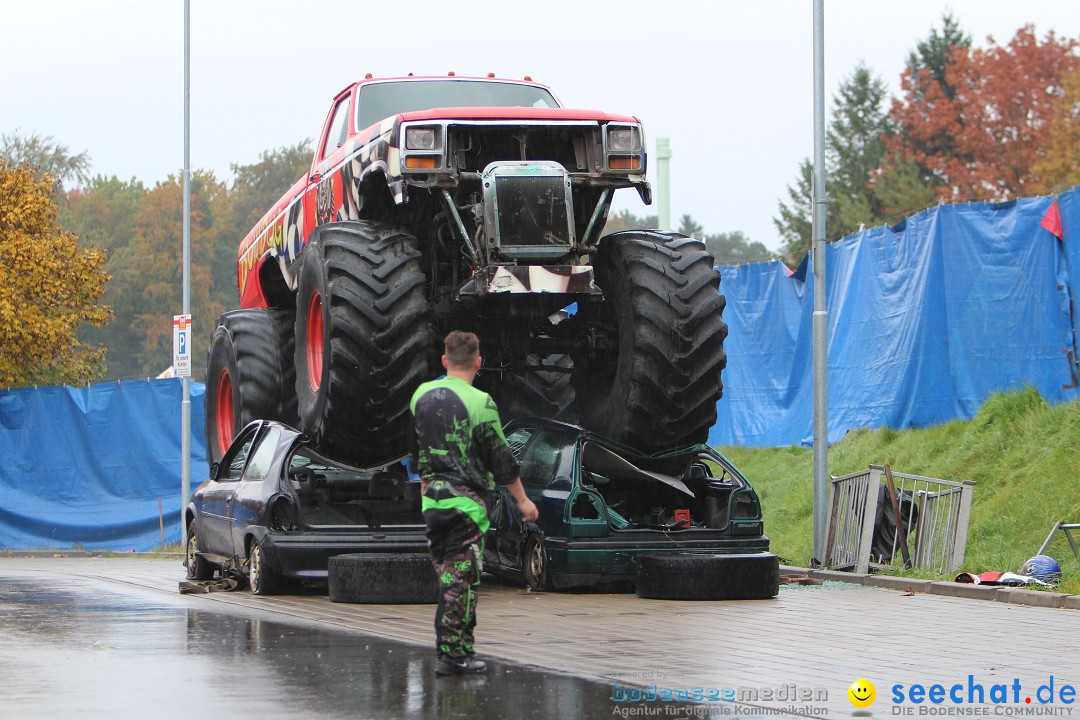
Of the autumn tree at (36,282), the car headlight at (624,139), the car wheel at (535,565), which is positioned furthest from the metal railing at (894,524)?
the autumn tree at (36,282)

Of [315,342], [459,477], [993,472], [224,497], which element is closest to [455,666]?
[459,477]

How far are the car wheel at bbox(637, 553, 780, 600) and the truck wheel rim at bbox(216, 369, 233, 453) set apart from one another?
571 cm

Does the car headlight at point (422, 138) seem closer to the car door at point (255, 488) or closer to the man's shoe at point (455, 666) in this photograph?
the car door at point (255, 488)

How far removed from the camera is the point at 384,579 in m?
11.9

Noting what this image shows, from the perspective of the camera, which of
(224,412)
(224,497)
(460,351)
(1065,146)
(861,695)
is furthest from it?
(1065,146)

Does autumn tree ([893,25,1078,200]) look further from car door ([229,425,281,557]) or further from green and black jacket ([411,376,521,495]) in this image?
green and black jacket ([411,376,521,495])

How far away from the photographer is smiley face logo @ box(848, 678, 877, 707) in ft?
22.7

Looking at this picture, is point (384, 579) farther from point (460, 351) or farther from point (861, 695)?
point (861, 695)

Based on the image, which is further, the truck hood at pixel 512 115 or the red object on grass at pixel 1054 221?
the red object on grass at pixel 1054 221

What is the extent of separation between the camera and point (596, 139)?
12391 millimetres

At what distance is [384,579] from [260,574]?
136 cm

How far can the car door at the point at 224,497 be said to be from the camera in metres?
13.7

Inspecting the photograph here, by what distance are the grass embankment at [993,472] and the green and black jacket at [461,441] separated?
5811 mm

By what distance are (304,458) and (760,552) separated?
150 inches
